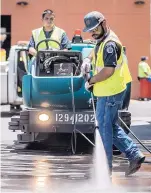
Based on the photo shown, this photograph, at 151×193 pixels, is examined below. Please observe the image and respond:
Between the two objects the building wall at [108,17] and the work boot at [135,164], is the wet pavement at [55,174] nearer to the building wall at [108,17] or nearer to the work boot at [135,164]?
the work boot at [135,164]

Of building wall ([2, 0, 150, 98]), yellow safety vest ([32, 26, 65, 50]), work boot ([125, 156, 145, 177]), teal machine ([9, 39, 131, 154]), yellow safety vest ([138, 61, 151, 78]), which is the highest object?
building wall ([2, 0, 150, 98])

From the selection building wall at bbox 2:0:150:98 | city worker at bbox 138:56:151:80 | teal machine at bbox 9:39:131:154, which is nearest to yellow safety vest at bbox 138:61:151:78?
city worker at bbox 138:56:151:80

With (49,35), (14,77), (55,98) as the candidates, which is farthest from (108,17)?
(55,98)

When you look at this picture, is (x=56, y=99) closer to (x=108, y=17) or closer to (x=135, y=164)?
(x=135, y=164)

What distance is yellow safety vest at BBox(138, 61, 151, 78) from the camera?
2373 cm

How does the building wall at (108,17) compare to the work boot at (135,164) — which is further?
the building wall at (108,17)

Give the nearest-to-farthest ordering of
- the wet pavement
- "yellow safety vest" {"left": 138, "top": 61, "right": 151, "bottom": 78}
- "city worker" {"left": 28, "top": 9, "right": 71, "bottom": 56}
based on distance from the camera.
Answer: the wet pavement
"city worker" {"left": 28, "top": 9, "right": 71, "bottom": 56}
"yellow safety vest" {"left": 138, "top": 61, "right": 151, "bottom": 78}

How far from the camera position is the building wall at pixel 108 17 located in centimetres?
2503

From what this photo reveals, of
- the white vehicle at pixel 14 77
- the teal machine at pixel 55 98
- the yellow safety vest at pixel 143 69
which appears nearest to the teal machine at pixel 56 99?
the teal machine at pixel 55 98

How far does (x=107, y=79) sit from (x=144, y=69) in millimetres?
17147

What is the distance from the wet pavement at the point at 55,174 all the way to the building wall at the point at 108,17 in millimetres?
15970

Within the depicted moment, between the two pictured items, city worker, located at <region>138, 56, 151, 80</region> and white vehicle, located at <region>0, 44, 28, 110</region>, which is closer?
white vehicle, located at <region>0, 44, 28, 110</region>

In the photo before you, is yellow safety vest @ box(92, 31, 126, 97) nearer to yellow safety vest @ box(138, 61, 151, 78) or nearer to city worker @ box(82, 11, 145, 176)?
city worker @ box(82, 11, 145, 176)

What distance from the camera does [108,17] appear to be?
25.1 meters
